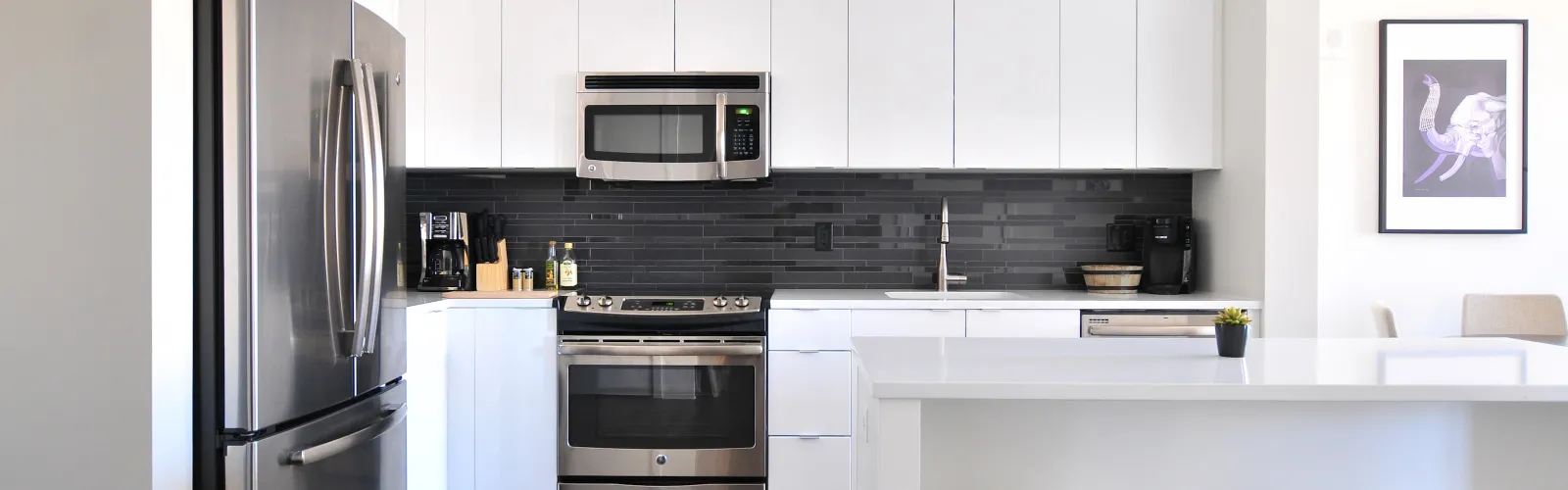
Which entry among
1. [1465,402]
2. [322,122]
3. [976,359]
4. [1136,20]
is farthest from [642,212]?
[1465,402]

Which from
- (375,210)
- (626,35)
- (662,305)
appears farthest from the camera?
(626,35)

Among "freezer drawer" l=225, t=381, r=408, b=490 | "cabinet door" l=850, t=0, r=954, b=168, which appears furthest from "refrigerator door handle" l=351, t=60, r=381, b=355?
"cabinet door" l=850, t=0, r=954, b=168

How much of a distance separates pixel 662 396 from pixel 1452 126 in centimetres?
322

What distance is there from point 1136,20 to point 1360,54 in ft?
3.44

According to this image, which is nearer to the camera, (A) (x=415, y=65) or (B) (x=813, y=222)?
(A) (x=415, y=65)

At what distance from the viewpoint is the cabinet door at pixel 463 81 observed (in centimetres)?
354

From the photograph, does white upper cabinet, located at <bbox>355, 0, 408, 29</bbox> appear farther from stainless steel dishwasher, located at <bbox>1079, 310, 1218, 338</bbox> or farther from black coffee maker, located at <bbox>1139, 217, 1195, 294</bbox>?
black coffee maker, located at <bbox>1139, 217, 1195, 294</bbox>

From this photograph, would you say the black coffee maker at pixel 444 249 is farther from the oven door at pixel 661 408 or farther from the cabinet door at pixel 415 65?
the oven door at pixel 661 408

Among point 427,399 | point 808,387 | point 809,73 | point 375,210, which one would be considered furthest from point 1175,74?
point 427,399

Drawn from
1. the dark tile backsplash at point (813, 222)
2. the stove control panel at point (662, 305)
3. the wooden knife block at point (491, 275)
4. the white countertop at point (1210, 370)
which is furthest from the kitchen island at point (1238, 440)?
the wooden knife block at point (491, 275)

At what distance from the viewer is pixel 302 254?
7.21ft

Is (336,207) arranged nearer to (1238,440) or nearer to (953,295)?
(1238,440)

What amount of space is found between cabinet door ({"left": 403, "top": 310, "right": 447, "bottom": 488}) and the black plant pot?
224 cm

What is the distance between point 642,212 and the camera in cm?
391
